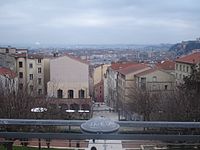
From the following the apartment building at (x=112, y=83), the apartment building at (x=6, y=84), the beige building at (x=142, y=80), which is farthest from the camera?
the apartment building at (x=112, y=83)

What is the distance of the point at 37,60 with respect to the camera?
37.5 meters

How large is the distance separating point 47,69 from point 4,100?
81.6ft

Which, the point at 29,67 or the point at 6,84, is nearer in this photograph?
the point at 6,84

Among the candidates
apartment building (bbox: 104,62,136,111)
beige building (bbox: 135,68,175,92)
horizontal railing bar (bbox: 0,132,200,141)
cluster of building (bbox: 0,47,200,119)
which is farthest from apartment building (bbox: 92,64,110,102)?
horizontal railing bar (bbox: 0,132,200,141)

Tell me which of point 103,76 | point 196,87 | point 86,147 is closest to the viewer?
point 86,147

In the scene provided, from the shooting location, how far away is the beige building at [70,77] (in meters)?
35.2

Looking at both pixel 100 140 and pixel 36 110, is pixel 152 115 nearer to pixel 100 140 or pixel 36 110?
pixel 36 110

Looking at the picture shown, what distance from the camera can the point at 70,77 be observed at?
35.6 m

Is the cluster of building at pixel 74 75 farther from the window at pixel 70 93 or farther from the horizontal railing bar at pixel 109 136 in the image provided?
the horizontal railing bar at pixel 109 136

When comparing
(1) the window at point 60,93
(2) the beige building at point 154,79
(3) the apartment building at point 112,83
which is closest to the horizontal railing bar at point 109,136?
(2) the beige building at point 154,79

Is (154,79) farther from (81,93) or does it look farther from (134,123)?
(134,123)

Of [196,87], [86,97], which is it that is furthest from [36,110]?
[86,97]

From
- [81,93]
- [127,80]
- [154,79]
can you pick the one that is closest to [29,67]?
[81,93]

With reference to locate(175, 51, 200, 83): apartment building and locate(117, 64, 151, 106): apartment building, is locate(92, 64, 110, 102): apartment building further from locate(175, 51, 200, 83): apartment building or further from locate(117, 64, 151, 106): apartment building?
locate(175, 51, 200, 83): apartment building
